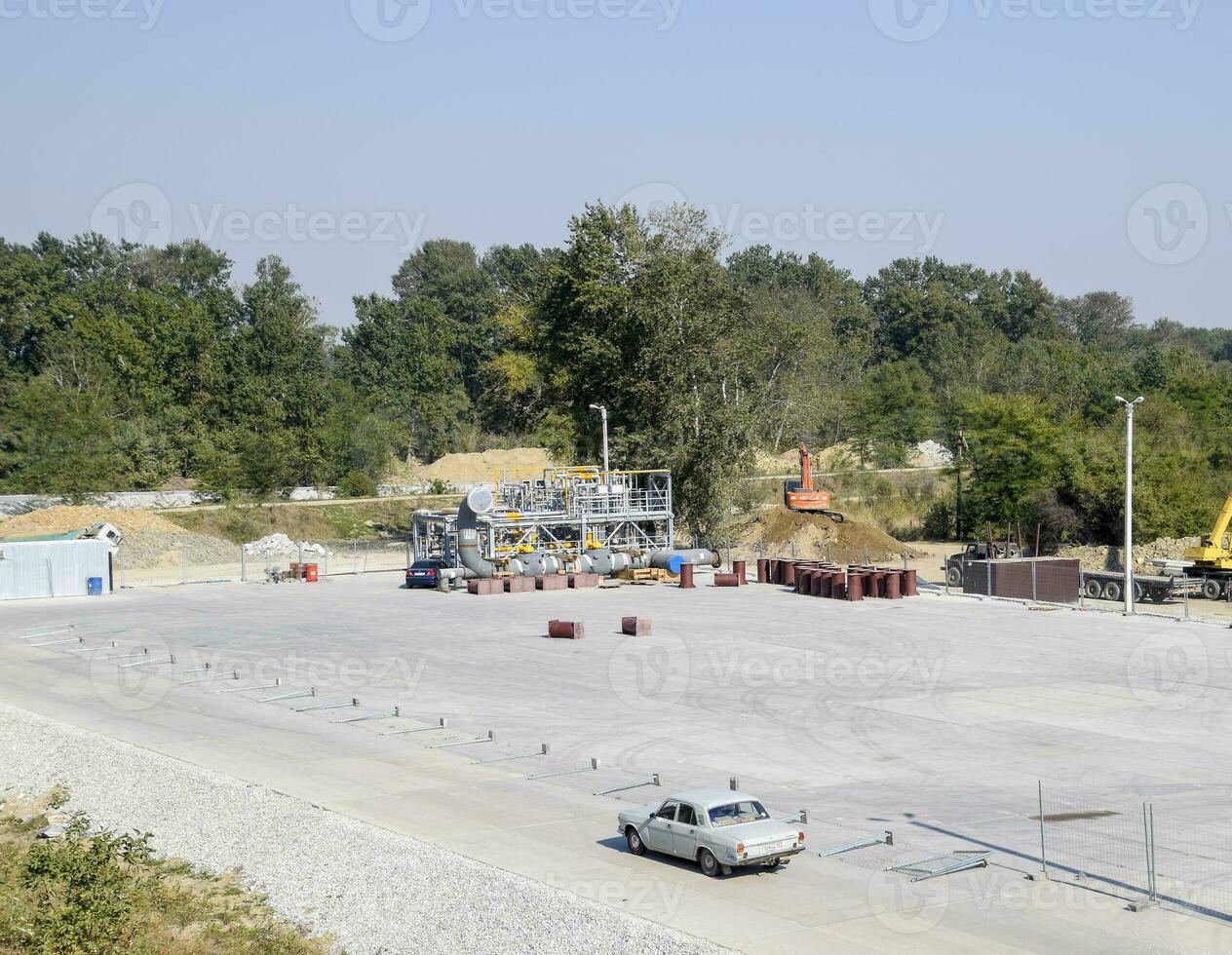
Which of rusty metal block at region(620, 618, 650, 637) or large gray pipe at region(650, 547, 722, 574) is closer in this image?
rusty metal block at region(620, 618, 650, 637)

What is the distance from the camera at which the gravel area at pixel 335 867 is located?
16.5m

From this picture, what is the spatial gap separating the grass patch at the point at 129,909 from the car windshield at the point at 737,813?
5.85 meters

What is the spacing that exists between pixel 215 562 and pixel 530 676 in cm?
5111

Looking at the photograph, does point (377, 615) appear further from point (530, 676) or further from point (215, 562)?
point (215, 562)

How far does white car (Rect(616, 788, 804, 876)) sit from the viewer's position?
1855cm

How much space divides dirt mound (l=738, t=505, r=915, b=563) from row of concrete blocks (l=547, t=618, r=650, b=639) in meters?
29.9

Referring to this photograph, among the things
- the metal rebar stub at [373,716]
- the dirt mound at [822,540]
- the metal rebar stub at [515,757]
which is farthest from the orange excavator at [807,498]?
the metal rebar stub at [515,757]

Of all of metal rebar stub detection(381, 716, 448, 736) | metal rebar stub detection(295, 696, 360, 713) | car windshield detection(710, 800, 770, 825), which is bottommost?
metal rebar stub detection(295, 696, 360, 713)

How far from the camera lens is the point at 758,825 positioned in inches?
748

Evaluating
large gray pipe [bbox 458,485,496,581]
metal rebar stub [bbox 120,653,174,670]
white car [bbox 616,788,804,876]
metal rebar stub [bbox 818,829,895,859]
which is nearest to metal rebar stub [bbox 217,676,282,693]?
metal rebar stub [bbox 120,653,174,670]

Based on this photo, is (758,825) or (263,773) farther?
(263,773)

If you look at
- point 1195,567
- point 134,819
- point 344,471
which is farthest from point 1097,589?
point 344,471

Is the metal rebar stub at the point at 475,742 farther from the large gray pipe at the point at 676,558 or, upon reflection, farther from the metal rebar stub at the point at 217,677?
the large gray pipe at the point at 676,558

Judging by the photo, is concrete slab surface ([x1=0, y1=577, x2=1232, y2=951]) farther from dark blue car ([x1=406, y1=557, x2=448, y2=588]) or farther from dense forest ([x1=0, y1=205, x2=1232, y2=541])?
dense forest ([x1=0, y1=205, x2=1232, y2=541])
